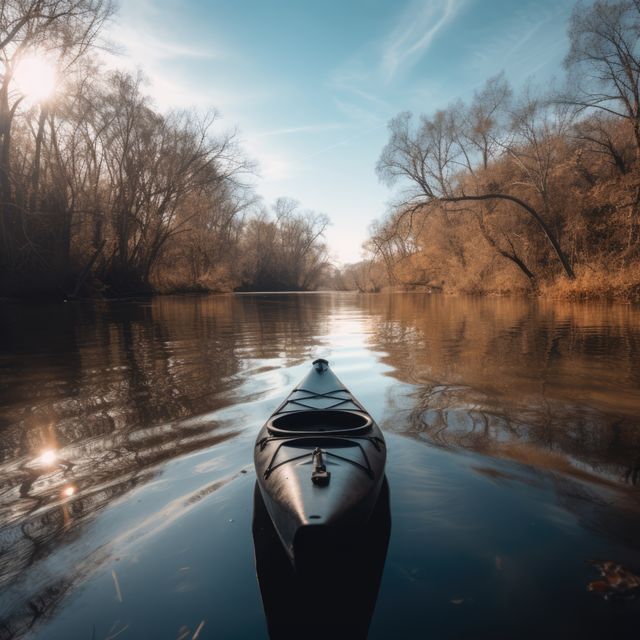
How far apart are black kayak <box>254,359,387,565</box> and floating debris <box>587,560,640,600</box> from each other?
3.84 ft

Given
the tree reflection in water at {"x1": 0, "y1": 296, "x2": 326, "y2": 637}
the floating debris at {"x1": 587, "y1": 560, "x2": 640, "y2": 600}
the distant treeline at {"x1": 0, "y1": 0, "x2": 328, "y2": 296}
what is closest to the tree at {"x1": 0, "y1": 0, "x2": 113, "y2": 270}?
the distant treeline at {"x1": 0, "y1": 0, "x2": 328, "y2": 296}

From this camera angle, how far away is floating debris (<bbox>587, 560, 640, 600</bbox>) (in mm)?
2088

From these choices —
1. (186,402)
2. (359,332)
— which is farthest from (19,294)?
(186,402)

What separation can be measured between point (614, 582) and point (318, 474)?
1.60 meters

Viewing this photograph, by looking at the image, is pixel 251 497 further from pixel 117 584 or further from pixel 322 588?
pixel 322 588

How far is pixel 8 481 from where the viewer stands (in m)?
3.32

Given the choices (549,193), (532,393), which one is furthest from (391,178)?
(532,393)

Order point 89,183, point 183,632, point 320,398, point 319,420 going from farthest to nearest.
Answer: point 89,183, point 320,398, point 319,420, point 183,632

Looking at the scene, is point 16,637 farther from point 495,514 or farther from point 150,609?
point 495,514

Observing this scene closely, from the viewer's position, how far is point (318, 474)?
2174mm

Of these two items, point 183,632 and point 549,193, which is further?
point 549,193

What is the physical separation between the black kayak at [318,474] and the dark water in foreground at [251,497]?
1.25 feet

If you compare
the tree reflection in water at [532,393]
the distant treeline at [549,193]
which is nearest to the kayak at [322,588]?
the tree reflection in water at [532,393]

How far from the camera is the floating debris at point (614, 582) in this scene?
2088 millimetres
